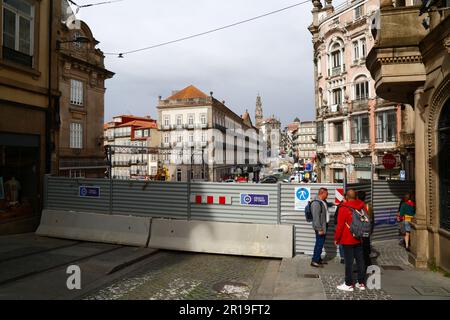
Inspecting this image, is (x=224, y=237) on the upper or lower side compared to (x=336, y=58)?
lower

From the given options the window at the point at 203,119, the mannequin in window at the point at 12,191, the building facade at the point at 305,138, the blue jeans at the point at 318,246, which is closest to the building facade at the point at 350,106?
the blue jeans at the point at 318,246

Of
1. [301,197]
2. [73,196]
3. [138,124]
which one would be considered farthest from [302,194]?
[138,124]

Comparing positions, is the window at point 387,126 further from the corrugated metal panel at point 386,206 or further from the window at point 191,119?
the window at point 191,119

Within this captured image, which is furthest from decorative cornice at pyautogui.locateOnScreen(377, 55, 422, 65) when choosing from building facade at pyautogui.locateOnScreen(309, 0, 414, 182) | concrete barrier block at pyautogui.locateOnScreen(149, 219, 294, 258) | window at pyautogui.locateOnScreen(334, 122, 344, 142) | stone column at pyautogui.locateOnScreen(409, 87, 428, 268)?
window at pyautogui.locateOnScreen(334, 122, 344, 142)

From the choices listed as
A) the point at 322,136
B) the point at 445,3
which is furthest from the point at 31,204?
the point at 322,136

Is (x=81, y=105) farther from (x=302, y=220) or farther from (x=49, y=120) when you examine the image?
(x=302, y=220)

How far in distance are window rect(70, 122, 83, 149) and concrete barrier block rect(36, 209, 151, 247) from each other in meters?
16.6

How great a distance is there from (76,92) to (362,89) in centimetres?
2371

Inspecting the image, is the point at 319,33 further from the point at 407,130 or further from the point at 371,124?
the point at 407,130

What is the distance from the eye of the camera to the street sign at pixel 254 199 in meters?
9.25

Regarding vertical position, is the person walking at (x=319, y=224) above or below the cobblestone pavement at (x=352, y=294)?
above

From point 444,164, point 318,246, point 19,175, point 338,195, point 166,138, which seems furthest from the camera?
point 166,138

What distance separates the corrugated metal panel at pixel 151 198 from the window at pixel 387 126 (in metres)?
21.9

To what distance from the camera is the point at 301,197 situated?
8977 millimetres
